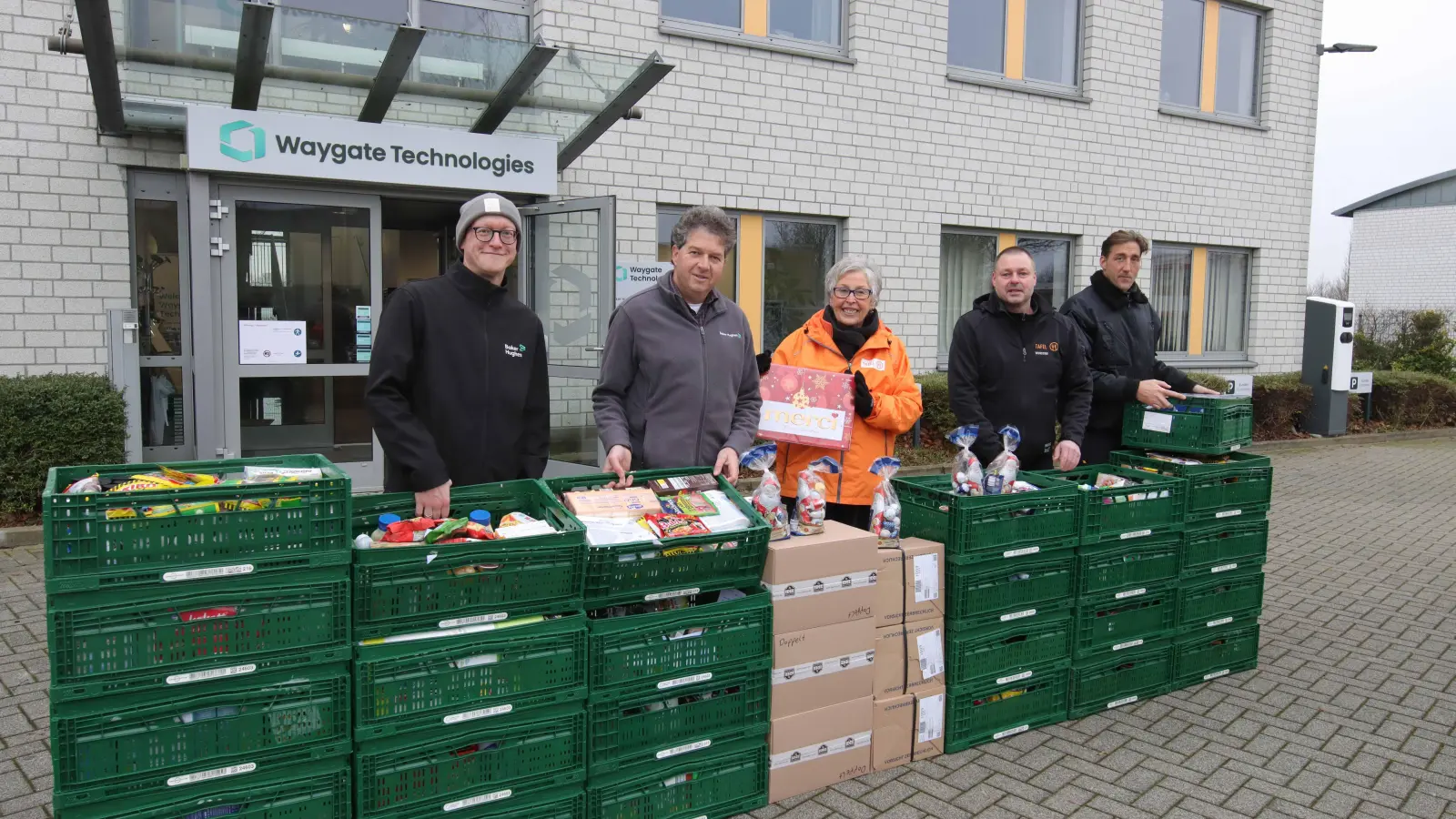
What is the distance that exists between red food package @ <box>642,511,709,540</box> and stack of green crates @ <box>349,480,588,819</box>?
0.30 m

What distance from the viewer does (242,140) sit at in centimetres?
689

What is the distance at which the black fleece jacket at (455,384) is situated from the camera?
3.41 metres

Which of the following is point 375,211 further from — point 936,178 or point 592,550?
point 936,178

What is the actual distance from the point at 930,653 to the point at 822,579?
27.2 inches

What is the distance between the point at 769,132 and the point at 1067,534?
671 centimetres

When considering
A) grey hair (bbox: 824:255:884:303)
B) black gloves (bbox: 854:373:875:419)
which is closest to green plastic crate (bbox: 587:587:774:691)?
black gloves (bbox: 854:373:875:419)

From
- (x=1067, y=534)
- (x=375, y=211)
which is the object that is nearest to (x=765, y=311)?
(x=375, y=211)


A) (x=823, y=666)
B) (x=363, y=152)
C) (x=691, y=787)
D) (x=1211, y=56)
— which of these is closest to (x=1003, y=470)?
(x=823, y=666)

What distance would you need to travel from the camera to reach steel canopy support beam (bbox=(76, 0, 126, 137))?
5582 millimetres

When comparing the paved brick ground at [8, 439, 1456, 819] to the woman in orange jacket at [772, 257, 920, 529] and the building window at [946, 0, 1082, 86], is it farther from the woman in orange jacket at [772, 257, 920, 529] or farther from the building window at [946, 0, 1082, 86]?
the building window at [946, 0, 1082, 86]

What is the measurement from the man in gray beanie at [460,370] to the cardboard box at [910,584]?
154 cm

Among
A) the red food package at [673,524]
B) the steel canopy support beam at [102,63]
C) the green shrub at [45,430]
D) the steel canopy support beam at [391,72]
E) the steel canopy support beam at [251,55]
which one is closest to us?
the red food package at [673,524]

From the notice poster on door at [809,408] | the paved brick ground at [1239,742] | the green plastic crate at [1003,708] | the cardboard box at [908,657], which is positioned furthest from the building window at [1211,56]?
the cardboard box at [908,657]

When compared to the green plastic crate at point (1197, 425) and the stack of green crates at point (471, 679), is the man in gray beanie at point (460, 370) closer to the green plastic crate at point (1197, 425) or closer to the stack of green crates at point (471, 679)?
the stack of green crates at point (471, 679)
